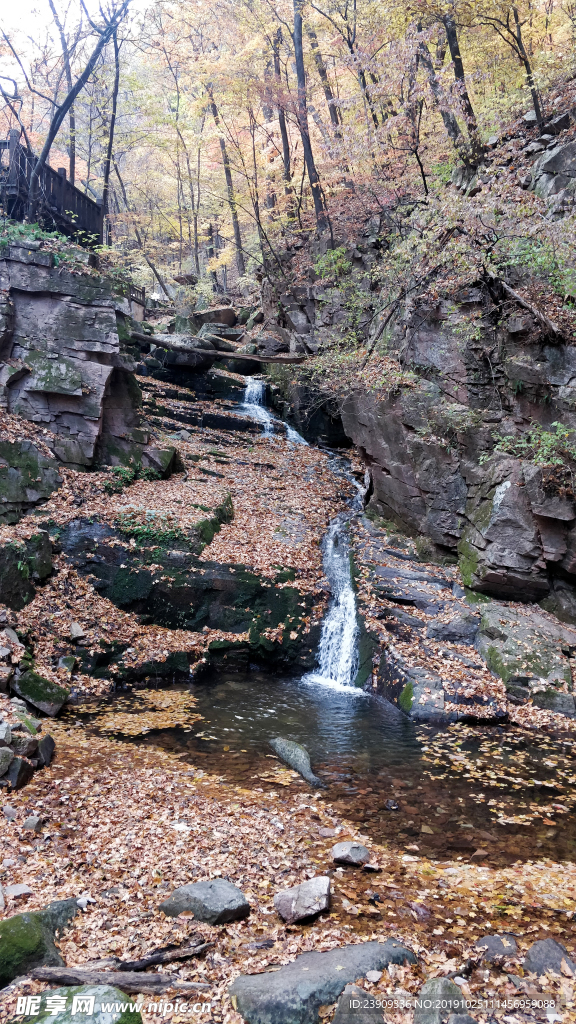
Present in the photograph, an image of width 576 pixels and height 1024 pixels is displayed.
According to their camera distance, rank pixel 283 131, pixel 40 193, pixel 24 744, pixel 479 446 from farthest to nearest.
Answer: pixel 283 131 → pixel 40 193 → pixel 479 446 → pixel 24 744

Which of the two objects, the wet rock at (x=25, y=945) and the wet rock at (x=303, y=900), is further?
the wet rock at (x=303, y=900)

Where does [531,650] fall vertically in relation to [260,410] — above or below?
below

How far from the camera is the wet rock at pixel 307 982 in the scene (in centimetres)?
305

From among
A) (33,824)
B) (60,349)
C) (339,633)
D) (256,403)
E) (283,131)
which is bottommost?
(33,824)

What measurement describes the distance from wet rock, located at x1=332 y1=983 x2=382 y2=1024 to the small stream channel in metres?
2.37

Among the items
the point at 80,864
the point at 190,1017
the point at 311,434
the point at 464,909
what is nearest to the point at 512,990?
the point at 464,909

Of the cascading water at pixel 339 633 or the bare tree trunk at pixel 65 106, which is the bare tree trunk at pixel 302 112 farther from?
the cascading water at pixel 339 633

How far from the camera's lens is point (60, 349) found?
12.6 meters

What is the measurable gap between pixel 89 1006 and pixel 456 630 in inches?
338

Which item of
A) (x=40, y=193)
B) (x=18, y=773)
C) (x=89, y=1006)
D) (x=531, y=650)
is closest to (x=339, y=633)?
(x=531, y=650)

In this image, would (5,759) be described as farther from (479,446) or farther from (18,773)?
(479,446)

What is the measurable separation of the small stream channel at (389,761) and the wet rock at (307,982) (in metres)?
1.95

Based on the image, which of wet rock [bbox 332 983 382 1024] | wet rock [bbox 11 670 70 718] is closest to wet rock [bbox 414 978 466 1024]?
wet rock [bbox 332 983 382 1024]

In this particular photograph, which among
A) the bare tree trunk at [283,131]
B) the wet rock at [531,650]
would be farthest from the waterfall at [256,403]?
the wet rock at [531,650]
